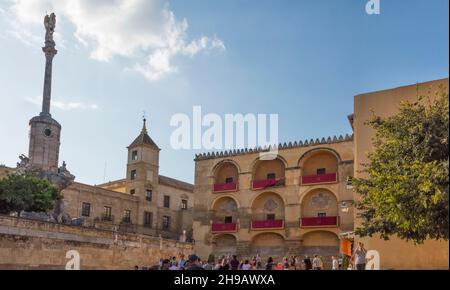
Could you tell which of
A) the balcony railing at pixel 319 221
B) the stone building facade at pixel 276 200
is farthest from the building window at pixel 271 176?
→ the balcony railing at pixel 319 221

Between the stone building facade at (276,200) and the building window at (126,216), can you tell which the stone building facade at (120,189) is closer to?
the building window at (126,216)

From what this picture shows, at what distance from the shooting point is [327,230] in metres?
37.0

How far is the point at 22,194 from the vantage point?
29.1 m

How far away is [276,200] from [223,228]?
493 cm

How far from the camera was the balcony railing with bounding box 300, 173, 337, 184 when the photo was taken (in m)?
37.4

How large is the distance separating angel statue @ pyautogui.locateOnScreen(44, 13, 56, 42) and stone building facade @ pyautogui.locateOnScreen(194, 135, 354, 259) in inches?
619

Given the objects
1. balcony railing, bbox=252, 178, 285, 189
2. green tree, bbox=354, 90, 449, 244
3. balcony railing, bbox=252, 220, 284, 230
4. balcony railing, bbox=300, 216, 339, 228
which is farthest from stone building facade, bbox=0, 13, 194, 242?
green tree, bbox=354, 90, 449, 244

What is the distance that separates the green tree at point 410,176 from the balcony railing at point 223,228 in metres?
24.0

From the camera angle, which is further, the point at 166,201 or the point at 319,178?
the point at 166,201

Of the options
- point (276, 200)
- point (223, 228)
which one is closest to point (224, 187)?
point (223, 228)

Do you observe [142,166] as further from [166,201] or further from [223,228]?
[223,228]

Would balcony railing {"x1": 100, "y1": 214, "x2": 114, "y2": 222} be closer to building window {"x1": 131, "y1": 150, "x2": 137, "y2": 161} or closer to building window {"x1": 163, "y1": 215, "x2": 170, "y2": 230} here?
building window {"x1": 131, "y1": 150, "x2": 137, "y2": 161}
